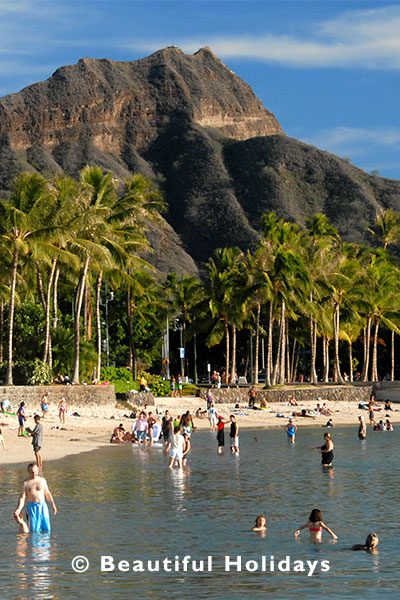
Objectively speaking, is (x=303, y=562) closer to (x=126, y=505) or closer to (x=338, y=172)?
(x=126, y=505)

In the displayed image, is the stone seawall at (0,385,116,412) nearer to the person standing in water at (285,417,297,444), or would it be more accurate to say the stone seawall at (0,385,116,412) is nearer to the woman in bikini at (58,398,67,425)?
Result: the woman in bikini at (58,398,67,425)

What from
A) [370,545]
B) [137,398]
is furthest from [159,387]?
[370,545]

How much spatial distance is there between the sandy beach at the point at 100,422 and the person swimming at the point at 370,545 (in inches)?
627

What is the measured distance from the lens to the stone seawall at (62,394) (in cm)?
4166

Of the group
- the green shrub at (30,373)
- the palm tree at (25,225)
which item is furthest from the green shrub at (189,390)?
the palm tree at (25,225)

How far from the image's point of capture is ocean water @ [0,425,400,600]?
13.3 meters

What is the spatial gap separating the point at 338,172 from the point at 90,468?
531 feet

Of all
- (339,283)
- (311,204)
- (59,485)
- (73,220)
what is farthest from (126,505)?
(311,204)

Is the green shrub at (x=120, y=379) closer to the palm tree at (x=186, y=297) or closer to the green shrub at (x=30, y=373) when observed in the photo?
the green shrub at (x=30, y=373)

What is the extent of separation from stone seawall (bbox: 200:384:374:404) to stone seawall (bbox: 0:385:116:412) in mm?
12000

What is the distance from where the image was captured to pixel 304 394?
60719mm

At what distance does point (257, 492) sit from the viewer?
2344 centimetres

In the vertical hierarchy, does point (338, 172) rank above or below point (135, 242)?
above

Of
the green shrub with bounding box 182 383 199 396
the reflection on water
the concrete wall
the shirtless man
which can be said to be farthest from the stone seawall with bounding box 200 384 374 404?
the reflection on water
